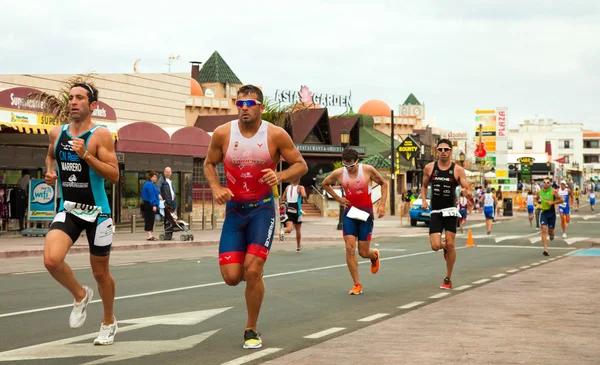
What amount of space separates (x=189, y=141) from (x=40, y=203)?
7980 mm

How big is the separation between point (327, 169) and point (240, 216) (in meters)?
55.5

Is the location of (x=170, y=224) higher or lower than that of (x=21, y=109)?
lower

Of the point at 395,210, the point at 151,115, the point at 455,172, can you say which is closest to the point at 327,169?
the point at 395,210

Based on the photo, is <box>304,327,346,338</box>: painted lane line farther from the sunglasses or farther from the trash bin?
the trash bin

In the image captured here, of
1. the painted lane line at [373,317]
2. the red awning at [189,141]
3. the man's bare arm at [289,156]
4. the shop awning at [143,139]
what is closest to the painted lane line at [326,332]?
the painted lane line at [373,317]

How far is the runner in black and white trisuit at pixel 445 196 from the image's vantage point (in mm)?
13047

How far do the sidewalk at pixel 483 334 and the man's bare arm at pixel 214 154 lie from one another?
1.58 meters

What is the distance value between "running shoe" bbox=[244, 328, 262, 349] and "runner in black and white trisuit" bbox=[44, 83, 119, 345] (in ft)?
3.61

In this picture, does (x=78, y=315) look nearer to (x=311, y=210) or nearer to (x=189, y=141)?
(x=189, y=141)

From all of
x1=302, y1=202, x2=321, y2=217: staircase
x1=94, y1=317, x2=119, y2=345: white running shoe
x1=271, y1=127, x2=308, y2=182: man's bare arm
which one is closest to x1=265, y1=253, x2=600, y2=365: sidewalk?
x1=271, y1=127, x2=308, y2=182: man's bare arm

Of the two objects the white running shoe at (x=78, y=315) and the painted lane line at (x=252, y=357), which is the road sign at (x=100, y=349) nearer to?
the white running shoe at (x=78, y=315)

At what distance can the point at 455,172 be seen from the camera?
42.8 feet

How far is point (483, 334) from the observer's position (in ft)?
27.1

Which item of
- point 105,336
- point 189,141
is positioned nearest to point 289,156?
point 105,336
